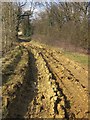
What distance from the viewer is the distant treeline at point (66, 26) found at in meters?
24.3

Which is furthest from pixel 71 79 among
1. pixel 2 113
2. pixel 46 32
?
pixel 46 32

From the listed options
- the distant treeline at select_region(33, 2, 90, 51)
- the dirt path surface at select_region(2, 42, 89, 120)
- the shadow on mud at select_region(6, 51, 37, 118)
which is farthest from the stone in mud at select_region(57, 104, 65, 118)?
the distant treeline at select_region(33, 2, 90, 51)

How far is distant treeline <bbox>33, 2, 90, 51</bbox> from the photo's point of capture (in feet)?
79.7

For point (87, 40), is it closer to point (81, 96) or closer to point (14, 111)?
point (81, 96)

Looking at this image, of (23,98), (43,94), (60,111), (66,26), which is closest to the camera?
(60,111)

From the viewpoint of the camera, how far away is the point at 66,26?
29.6 meters

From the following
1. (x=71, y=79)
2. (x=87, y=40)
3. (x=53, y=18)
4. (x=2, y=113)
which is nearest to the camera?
(x=2, y=113)

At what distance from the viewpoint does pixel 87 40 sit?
2300cm

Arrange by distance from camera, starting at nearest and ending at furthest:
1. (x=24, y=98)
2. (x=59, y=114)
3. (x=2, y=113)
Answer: (x=2, y=113) < (x=59, y=114) < (x=24, y=98)

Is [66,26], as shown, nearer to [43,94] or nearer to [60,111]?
[43,94]

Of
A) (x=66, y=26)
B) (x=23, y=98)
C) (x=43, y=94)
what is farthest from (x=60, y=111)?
(x=66, y=26)

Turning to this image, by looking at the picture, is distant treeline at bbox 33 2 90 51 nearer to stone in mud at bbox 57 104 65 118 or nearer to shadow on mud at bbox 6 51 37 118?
shadow on mud at bbox 6 51 37 118

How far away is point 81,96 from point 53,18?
104 ft

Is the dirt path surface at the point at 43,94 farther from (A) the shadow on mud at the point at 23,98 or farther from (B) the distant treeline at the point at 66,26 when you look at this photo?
(B) the distant treeline at the point at 66,26
